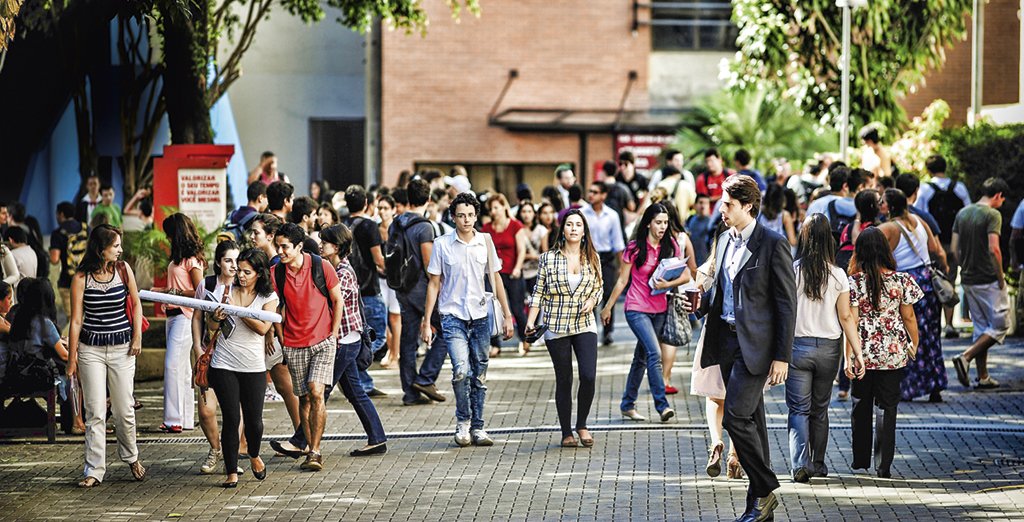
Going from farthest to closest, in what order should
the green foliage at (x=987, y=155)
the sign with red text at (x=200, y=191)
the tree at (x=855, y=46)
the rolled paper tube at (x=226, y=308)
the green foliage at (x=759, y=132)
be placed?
the green foliage at (x=759, y=132) → the tree at (x=855, y=46) → the green foliage at (x=987, y=155) → the sign with red text at (x=200, y=191) → the rolled paper tube at (x=226, y=308)

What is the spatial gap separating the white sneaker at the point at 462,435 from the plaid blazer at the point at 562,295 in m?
0.96

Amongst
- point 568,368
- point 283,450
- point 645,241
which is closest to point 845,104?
point 645,241

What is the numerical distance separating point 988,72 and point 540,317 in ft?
77.4

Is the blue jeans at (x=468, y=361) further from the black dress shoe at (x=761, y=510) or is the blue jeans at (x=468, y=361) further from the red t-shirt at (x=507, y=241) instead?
the red t-shirt at (x=507, y=241)

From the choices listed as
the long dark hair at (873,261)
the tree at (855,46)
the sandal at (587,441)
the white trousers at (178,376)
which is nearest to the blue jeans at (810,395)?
the long dark hair at (873,261)

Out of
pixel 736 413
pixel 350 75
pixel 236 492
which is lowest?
pixel 236 492

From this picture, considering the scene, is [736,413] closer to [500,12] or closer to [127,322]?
[127,322]

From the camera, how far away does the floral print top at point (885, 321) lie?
9789 mm

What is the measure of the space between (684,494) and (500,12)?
2265 centimetres

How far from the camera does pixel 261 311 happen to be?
9.38 m

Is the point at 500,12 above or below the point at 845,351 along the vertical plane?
above

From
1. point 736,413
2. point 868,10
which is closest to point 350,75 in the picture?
point 868,10

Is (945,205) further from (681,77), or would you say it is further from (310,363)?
(681,77)

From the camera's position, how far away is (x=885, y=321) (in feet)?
32.4
